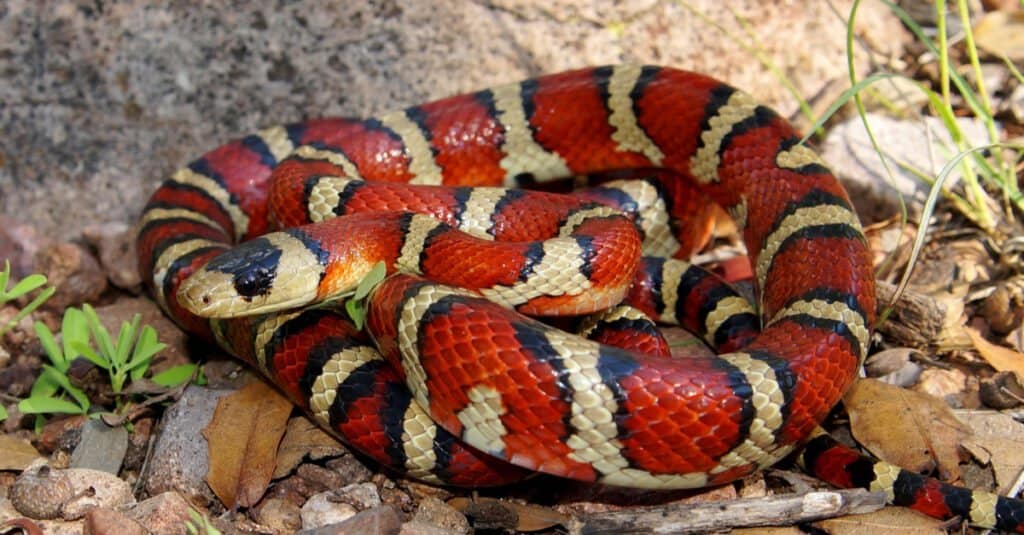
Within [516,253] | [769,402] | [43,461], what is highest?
[516,253]

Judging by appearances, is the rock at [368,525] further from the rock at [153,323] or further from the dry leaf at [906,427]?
the dry leaf at [906,427]

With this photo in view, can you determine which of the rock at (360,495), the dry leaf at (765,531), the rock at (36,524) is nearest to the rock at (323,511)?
the rock at (360,495)

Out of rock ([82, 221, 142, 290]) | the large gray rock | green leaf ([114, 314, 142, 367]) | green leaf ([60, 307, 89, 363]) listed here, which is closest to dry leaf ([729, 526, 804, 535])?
green leaf ([114, 314, 142, 367])

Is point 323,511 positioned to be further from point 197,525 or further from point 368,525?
point 197,525

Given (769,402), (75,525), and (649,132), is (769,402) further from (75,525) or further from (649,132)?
(75,525)

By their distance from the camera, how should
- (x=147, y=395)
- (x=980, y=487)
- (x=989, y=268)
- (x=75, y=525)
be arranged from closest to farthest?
(x=75, y=525)
(x=980, y=487)
(x=147, y=395)
(x=989, y=268)

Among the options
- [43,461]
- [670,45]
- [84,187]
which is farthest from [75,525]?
[670,45]
